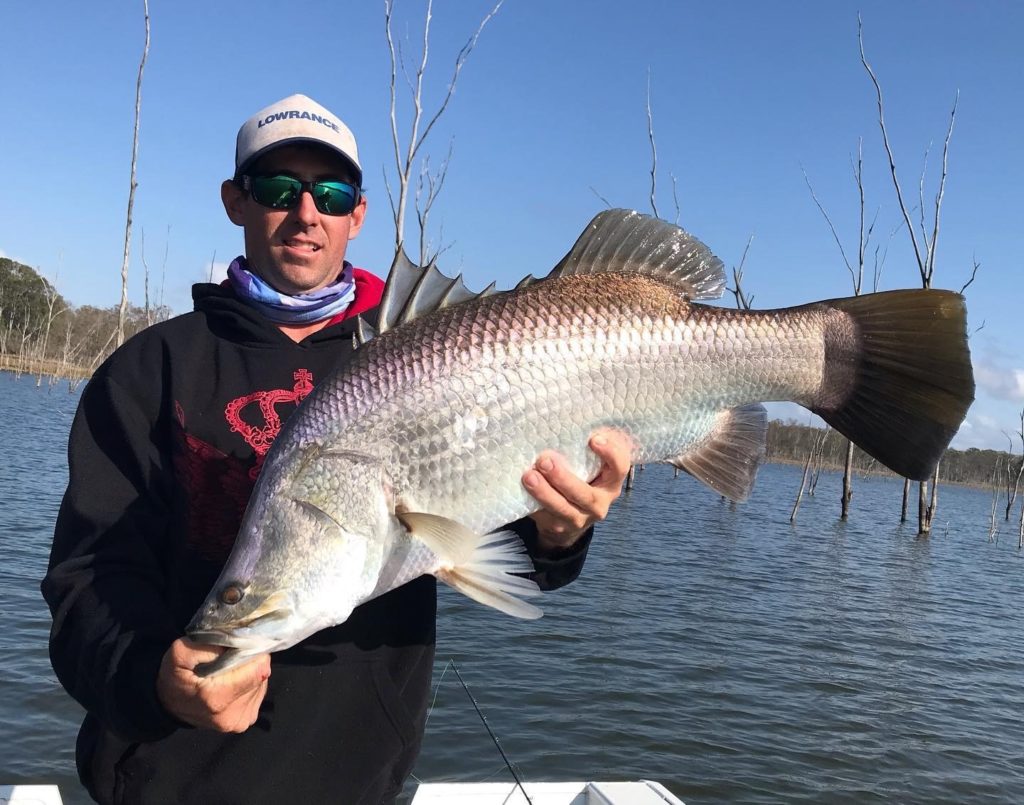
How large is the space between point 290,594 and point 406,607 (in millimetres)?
745

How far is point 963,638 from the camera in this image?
15188mm

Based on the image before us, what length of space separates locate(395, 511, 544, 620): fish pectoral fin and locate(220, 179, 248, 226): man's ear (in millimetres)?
1369

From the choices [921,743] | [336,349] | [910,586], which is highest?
[336,349]

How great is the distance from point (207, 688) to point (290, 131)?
1.81 meters

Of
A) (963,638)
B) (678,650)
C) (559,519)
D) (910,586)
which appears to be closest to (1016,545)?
(910,586)

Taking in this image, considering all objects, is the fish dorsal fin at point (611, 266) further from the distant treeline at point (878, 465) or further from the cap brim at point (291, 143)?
the distant treeline at point (878, 465)

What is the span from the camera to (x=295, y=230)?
9.14 ft

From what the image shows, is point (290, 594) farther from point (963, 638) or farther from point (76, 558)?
point (963, 638)

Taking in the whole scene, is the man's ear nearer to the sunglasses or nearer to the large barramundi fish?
the sunglasses

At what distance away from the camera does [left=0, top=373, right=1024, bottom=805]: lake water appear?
324 inches

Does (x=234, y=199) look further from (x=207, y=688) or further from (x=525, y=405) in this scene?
(x=207, y=688)

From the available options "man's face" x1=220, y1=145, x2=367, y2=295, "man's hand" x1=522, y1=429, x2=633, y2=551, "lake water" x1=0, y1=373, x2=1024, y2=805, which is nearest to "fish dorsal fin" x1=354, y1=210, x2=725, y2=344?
"man's face" x1=220, y1=145, x2=367, y2=295

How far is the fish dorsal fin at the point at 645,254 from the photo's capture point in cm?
268

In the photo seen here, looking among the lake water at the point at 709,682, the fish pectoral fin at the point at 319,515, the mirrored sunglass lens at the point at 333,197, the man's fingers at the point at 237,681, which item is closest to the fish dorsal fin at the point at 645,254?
the mirrored sunglass lens at the point at 333,197
